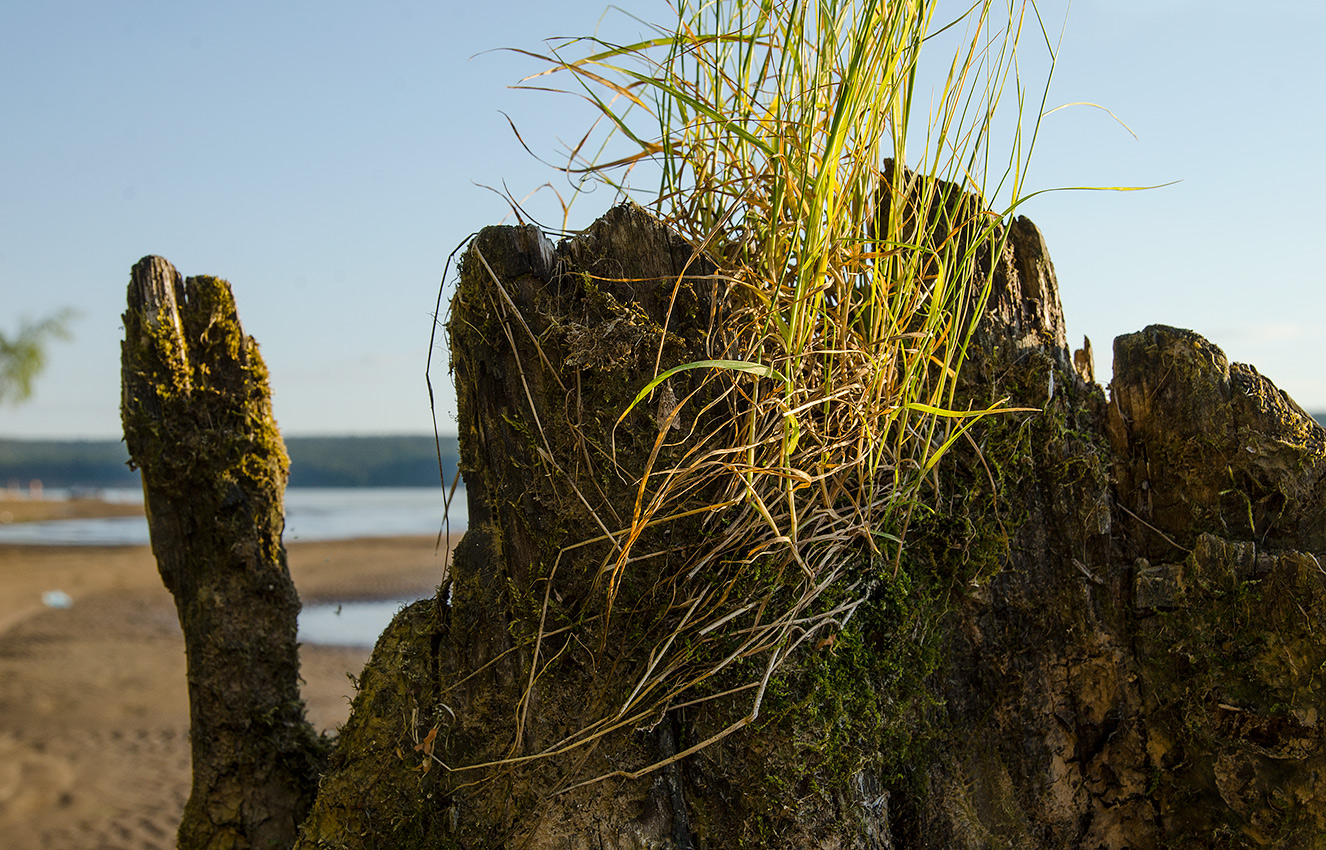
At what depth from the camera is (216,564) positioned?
7.58 feet

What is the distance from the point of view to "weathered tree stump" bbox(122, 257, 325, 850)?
2275 mm

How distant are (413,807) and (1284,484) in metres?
2.00

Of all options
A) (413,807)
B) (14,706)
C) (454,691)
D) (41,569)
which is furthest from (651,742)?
(41,569)

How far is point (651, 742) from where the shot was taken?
4.78 feet

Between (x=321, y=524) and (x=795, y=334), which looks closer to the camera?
(x=795, y=334)

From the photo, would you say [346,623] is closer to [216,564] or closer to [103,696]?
[103,696]

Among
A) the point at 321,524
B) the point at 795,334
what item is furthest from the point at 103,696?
the point at 321,524

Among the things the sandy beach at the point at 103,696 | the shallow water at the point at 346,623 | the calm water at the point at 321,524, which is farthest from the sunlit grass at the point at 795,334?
the calm water at the point at 321,524

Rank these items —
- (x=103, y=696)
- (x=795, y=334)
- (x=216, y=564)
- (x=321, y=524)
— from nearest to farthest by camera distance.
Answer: (x=795, y=334)
(x=216, y=564)
(x=103, y=696)
(x=321, y=524)

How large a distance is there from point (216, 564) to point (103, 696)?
238 inches

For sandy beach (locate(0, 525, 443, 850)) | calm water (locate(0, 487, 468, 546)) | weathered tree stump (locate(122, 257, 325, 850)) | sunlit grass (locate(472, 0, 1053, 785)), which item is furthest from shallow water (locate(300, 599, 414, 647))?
sunlit grass (locate(472, 0, 1053, 785))

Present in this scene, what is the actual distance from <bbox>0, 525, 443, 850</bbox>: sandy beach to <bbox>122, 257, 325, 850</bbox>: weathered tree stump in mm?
516

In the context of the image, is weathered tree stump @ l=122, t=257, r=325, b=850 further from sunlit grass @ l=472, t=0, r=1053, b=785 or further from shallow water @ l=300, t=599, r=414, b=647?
shallow water @ l=300, t=599, r=414, b=647

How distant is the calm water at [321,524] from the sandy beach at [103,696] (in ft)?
8.27
